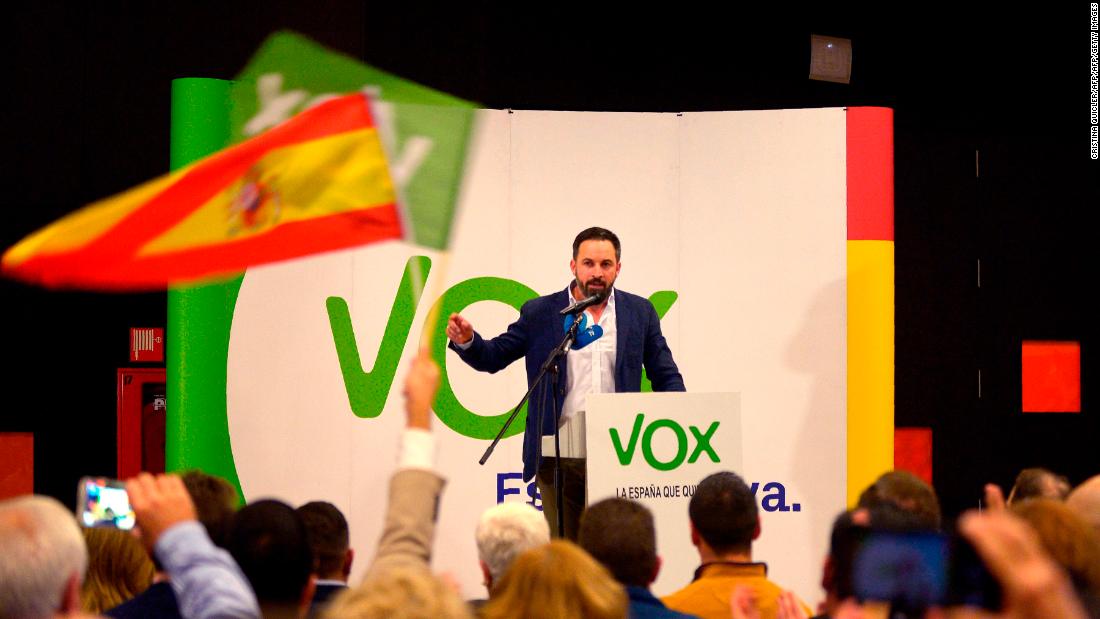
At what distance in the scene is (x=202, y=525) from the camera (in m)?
2.87

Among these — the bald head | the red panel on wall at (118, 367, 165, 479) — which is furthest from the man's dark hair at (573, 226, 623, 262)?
the red panel on wall at (118, 367, 165, 479)

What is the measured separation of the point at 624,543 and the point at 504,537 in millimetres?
436

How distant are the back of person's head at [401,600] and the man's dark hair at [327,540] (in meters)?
1.61

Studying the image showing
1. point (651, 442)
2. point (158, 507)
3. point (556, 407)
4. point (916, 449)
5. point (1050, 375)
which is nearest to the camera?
point (158, 507)

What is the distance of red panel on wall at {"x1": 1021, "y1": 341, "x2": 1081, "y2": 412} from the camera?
312 inches

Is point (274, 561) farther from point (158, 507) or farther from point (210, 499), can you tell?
point (210, 499)

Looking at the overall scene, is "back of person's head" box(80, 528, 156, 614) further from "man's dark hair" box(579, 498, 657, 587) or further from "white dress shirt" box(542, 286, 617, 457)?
"white dress shirt" box(542, 286, 617, 457)

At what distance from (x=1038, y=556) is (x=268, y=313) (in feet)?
16.7

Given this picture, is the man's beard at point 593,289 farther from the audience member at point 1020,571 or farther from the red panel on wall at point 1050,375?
the red panel on wall at point 1050,375

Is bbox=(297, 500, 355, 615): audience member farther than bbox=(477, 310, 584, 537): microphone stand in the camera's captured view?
No

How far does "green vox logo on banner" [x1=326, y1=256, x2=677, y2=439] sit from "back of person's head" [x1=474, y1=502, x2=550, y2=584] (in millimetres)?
2986

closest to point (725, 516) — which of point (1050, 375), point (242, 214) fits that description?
point (242, 214)

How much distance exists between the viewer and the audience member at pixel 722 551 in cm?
316

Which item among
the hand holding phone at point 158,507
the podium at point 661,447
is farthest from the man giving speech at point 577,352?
the hand holding phone at point 158,507
